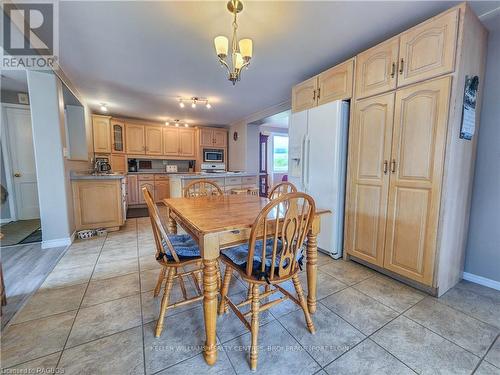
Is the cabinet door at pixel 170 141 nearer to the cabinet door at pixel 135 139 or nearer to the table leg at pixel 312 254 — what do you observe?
the cabinet door at pixel 135 139

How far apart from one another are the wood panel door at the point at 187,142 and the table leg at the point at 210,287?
5.46 m

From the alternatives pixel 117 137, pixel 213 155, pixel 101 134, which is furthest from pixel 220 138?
pixel 101 134

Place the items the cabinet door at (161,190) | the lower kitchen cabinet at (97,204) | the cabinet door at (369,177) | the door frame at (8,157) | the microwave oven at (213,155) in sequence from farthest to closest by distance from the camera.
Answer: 1. the microwave oven at (213,155)
2. the cabinet door at (161,190)
3. the door frame at (8,157)
4. the lower kitchen cabinet at (97,204)
5. the cabinet door at (369,177)

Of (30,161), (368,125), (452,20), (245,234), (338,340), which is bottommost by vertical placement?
(338,340)

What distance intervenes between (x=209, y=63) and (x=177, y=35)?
0.60m

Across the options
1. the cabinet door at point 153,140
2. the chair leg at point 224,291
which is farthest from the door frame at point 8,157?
the chair leg at point 224,291

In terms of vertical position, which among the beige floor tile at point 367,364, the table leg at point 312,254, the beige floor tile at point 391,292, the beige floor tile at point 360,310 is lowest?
the beige floor tile at point 391,292

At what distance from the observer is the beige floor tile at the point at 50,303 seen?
1542 millimetres

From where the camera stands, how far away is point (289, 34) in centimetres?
200

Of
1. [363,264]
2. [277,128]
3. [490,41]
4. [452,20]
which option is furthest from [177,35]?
[277,128]

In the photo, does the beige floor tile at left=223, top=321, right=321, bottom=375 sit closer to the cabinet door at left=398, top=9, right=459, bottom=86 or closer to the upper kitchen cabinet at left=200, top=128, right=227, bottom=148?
the cabinet door at left=398, top=9, right=459, bottom=86

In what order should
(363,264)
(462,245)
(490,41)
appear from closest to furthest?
(490,41)
(462,245)
(363,264)

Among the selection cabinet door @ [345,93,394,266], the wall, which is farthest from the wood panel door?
the wall

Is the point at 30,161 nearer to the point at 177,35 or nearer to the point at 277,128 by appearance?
the point at 177,35
